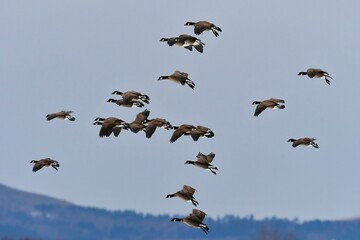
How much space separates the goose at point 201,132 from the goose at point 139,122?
158 cm

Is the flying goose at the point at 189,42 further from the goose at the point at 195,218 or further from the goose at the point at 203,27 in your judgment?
the goose at the point at 195,218

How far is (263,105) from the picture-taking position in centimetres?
3988

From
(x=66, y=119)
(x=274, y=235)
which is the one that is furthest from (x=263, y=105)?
(x=274, y=235)

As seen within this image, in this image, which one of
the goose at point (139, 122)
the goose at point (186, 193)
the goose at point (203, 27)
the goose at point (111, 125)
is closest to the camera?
the goose at point (186, 193)

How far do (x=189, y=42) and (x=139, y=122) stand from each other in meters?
2.78

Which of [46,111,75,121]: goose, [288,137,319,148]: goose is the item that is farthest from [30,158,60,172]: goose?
[288,137,319,148]: goose

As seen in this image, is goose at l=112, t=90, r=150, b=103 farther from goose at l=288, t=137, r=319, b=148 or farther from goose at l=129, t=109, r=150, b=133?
goose at l=288, t=137, r=319, b=148

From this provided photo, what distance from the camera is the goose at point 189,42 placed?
132ft

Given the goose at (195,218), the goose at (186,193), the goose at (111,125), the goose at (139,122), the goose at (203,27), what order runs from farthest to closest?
the goose at (203,27) < the goose at (139,122) < the goose at (111,125) < the goose at (186,193) < the goose at (195,218)

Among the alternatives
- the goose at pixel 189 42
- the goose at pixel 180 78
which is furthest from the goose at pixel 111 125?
the goose at pixel 189 42

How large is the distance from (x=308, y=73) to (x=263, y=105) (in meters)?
1.95

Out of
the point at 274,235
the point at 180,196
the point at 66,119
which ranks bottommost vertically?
the point at 180,196

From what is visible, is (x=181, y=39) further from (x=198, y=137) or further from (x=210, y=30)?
(x=198, y=137)

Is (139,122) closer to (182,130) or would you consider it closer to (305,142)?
(182,130)
